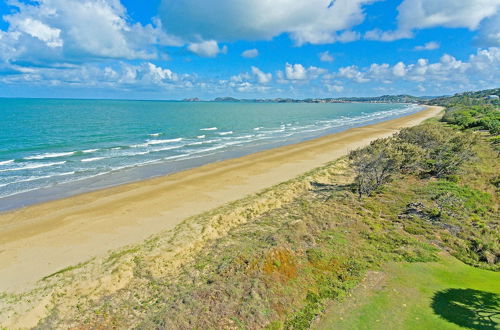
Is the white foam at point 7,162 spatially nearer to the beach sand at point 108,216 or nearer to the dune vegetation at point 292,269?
the beach sand at point 108,216

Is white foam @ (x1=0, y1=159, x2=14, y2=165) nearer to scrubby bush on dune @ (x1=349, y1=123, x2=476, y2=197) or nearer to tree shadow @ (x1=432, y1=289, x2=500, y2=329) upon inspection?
scrubby bush on dune @ (x1=349, y1=123, x2=476, y2=197)

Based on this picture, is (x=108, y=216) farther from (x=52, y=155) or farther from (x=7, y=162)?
(x=52, y=155)

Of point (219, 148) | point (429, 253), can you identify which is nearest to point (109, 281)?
point (429, 253)

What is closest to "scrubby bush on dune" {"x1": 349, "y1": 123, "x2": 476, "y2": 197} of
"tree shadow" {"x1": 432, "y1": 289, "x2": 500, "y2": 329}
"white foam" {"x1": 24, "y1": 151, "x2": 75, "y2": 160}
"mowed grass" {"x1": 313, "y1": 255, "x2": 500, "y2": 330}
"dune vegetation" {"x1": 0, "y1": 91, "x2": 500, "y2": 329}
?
"dune vegetation" {"x1": 0, "y1": 91, "x2": 500, "y2": 329}

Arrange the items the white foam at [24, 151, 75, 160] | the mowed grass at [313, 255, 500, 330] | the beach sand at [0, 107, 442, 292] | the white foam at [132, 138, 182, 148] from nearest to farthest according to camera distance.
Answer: the mowed grass at [313, 255, 500, 330] < the beach sand at [0, 107, 442, 292] < the white foam at [24, 151, 75, 160] < the white foam at [132, 138, 182, 148]

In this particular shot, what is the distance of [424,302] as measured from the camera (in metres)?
10.1

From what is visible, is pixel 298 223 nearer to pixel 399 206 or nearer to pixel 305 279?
pixel 305 279

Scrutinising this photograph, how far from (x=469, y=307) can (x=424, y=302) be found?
1.29 meters

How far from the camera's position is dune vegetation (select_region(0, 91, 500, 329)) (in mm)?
9562

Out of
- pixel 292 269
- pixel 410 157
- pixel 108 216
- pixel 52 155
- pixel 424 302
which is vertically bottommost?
pixel 108 216

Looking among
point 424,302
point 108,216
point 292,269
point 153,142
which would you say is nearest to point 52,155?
point 153,142

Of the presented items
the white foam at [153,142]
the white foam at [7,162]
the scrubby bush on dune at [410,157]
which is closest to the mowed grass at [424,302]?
the scrubby bush on dune at [410,157]

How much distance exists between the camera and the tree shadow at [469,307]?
8.94 meters

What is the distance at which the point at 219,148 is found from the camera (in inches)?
1838
